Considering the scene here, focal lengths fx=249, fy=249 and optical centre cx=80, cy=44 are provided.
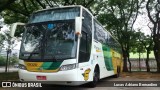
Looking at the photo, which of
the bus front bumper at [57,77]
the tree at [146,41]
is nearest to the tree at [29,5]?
the tree at [146,41]

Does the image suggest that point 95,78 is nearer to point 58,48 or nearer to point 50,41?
point 58,48

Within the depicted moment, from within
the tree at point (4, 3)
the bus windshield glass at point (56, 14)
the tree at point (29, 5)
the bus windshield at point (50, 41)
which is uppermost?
the tree at point (29, 5)

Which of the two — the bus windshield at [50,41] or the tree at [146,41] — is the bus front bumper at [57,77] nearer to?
the bus windshield at [50,41]

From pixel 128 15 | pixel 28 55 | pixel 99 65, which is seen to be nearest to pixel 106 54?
pixel 99 65

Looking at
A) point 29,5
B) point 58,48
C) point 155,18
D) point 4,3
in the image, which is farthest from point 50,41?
point 155,18

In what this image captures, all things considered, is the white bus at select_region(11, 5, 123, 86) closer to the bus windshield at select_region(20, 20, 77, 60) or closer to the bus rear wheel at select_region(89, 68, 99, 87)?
the bus windshield at select_region(20, 20, 77, 60)

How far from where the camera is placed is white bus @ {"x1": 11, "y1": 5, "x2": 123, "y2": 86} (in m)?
8.66

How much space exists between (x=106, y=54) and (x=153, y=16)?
15.9 metres

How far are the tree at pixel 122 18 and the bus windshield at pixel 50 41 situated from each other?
738 inches

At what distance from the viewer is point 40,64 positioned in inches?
346

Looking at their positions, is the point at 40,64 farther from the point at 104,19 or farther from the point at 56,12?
the point at 104,19

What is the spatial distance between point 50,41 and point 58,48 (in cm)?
46

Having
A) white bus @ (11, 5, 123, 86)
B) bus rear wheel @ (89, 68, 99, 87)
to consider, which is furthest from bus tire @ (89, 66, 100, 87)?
white bus @ (11, 5, 123, 86)

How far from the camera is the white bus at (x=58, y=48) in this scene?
8.66 metres
